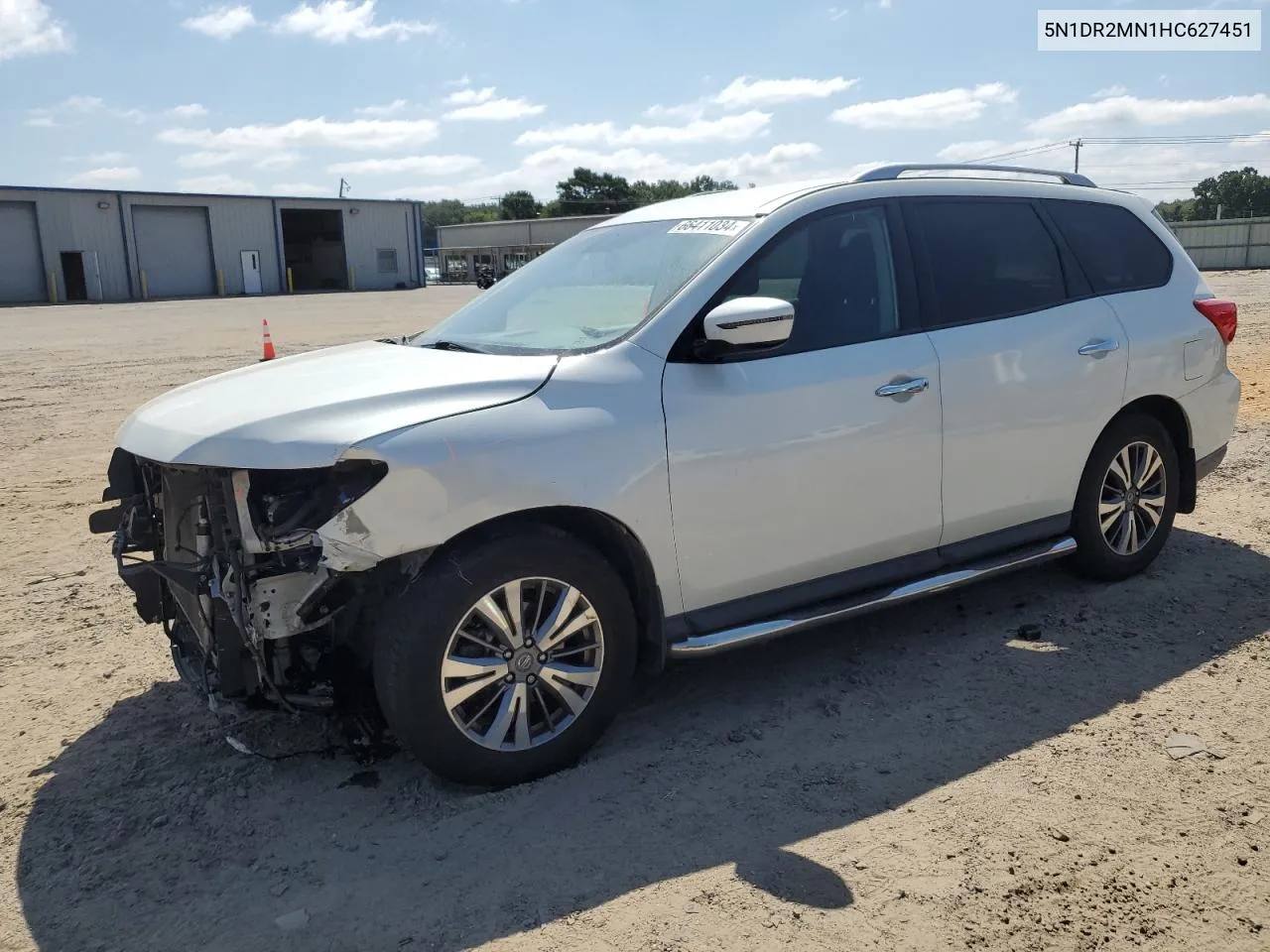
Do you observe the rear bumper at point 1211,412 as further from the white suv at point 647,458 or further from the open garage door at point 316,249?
the open garage door at point 316,249

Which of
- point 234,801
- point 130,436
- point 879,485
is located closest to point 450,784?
point 234,801

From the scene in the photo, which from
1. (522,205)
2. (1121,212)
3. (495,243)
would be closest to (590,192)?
(522,205)

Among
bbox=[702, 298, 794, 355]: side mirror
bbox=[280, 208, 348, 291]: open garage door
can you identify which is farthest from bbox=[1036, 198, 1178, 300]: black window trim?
bbox=[280, 208, 348, 291]: open garage door

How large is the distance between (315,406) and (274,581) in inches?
22.1

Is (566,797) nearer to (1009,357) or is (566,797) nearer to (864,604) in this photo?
(864,604)

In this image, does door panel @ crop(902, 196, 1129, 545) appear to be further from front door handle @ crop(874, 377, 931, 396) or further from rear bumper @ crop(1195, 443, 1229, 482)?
rear bumper @ crop(1195, 443, 1229, 482)

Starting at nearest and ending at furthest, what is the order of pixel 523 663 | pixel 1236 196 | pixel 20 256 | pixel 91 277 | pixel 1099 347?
1. pixel 523 663
2. pixel 1099 347
3. pixel 20 256
4. pixel 91 277
5. pixel 1236 196

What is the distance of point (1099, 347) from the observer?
187 inches

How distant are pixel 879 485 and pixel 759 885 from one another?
1.72 metres

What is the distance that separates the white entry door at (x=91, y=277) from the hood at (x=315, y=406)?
48488mm

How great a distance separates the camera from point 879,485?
158 inches

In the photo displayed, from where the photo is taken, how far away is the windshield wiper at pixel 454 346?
3.95m

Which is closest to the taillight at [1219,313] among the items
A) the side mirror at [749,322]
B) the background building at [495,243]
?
the side mirror at [749,322]

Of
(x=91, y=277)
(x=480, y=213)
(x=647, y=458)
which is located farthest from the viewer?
(x=480, y=213)
